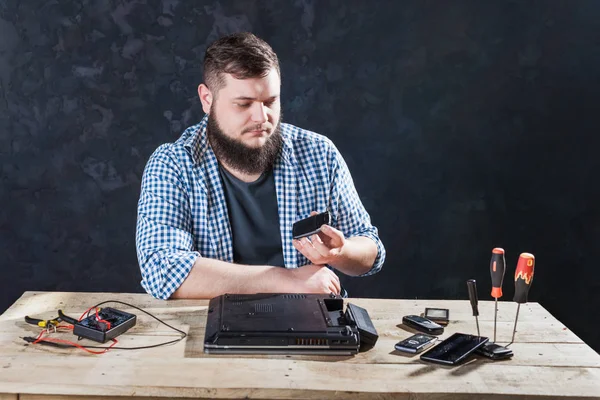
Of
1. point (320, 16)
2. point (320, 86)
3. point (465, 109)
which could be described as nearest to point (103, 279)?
Result: point (320, 86)

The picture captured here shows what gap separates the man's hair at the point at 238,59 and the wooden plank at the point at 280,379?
1071 mm

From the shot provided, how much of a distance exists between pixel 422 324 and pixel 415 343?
144 millimetres

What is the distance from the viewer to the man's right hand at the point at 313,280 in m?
2.08

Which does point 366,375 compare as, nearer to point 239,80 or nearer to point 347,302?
point 347,302

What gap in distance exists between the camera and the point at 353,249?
7.73 ft

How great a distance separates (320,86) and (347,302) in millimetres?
1537

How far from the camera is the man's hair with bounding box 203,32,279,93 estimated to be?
2.36 meters

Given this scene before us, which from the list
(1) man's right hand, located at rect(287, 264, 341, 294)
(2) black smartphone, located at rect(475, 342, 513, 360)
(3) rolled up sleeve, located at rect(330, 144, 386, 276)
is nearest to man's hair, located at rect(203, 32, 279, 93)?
(3) rolled up sleeve, located at rect(330, 144, 386, 276)

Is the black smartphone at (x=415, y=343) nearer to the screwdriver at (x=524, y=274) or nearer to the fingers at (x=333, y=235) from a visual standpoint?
the screwdriver at (x=524, y=274)

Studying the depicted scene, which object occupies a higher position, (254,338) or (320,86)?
(320,86)

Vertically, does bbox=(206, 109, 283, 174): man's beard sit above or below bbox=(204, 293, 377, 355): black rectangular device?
above

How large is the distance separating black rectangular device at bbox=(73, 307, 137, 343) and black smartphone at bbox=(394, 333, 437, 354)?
0.67 meters

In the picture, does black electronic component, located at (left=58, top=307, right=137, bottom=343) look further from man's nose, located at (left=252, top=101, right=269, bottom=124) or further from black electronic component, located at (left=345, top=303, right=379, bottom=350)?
man's nose, located at (left=252, top=101, right=269, bottom=124)

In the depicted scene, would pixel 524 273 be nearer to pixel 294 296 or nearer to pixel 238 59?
pixel 294 296
